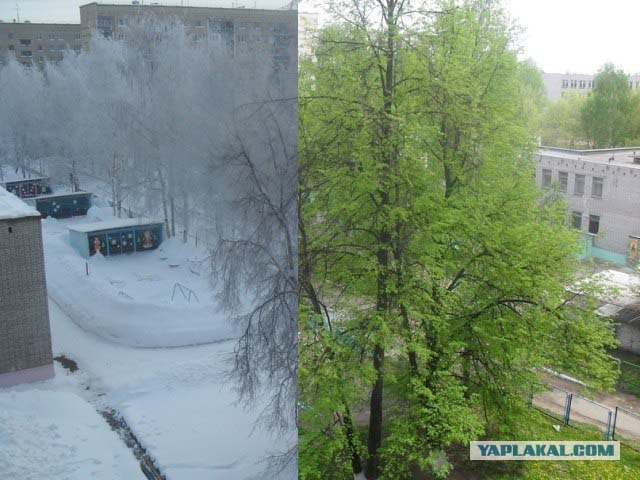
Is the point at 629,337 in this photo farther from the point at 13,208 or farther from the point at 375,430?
the point at 13,208

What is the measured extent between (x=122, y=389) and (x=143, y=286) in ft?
1.07

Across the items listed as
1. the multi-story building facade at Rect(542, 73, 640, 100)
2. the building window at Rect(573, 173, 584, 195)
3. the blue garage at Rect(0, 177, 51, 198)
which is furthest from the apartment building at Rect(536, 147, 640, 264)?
the blue garage at Rect(0, 177, 51, 198)

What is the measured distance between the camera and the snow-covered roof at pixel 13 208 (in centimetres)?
165

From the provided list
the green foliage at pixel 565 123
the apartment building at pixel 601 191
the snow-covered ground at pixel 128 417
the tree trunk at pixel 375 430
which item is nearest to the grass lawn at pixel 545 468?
the tree trunk at pixel 375 430

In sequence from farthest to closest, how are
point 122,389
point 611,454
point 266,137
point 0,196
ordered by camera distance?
point 611,454, point 266,137, point 122,389, point 0,196

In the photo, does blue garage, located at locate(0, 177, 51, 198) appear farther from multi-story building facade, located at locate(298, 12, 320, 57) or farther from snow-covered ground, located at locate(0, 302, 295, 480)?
multi-story building facade, located at locate(298, 12, 320, 57)

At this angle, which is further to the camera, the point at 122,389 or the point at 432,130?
the point at 432,130

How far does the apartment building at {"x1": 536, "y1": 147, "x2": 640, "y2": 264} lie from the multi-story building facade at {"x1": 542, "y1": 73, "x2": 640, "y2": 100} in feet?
1.10

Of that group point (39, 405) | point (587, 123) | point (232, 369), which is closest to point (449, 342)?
point (587, 123)

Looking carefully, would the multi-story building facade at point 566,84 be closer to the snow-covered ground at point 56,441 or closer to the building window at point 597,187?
the building window at point 597,187

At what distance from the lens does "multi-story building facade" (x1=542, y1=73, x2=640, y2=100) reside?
362cm

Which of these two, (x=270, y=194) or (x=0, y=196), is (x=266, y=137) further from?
(x=0, y=196)

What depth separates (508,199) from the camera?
383 cm

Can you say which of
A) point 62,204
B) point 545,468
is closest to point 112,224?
point 62,204
